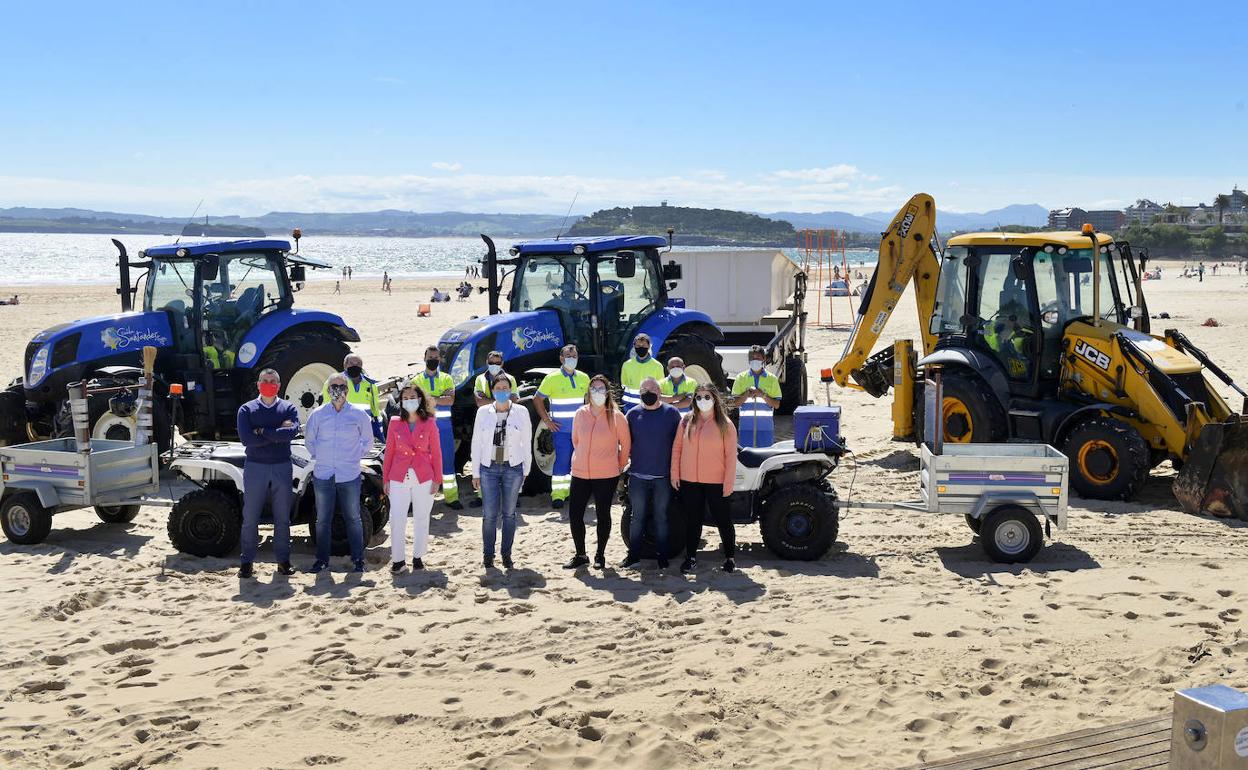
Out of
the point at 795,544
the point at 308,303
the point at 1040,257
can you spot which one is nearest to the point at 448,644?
the point at 795,544

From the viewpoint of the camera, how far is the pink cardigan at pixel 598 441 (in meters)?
7.21

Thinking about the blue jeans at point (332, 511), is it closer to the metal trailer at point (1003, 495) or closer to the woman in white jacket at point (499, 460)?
the woman in white jacket at point (499, 460)

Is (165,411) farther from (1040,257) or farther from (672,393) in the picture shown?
(1040,257)

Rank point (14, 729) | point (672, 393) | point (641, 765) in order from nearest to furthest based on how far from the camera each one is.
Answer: point (641, 765), point (14, 729), point (672, 393)

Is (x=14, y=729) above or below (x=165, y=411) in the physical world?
below

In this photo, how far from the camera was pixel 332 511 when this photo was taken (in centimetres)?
720

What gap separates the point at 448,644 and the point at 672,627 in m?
1.16

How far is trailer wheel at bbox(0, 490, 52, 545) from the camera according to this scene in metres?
7.74

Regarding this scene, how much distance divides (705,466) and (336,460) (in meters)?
2.26

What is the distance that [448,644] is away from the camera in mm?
5785

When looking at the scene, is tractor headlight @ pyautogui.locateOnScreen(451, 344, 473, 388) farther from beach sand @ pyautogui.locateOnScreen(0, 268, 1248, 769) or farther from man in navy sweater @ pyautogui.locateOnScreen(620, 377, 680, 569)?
man in navy sweater @ pyautogui.locateOnScreen(620, 377, 680, 569)

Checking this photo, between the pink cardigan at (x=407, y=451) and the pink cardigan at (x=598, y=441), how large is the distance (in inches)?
36.2

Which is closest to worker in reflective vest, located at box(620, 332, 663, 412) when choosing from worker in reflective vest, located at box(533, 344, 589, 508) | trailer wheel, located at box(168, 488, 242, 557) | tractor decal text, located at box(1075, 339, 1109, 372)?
worker in reflective vest, located at box(533, 344, 589, 508)

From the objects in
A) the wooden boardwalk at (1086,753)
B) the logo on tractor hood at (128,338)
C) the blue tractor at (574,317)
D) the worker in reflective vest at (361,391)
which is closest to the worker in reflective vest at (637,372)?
the blue tractor at (574,317)
